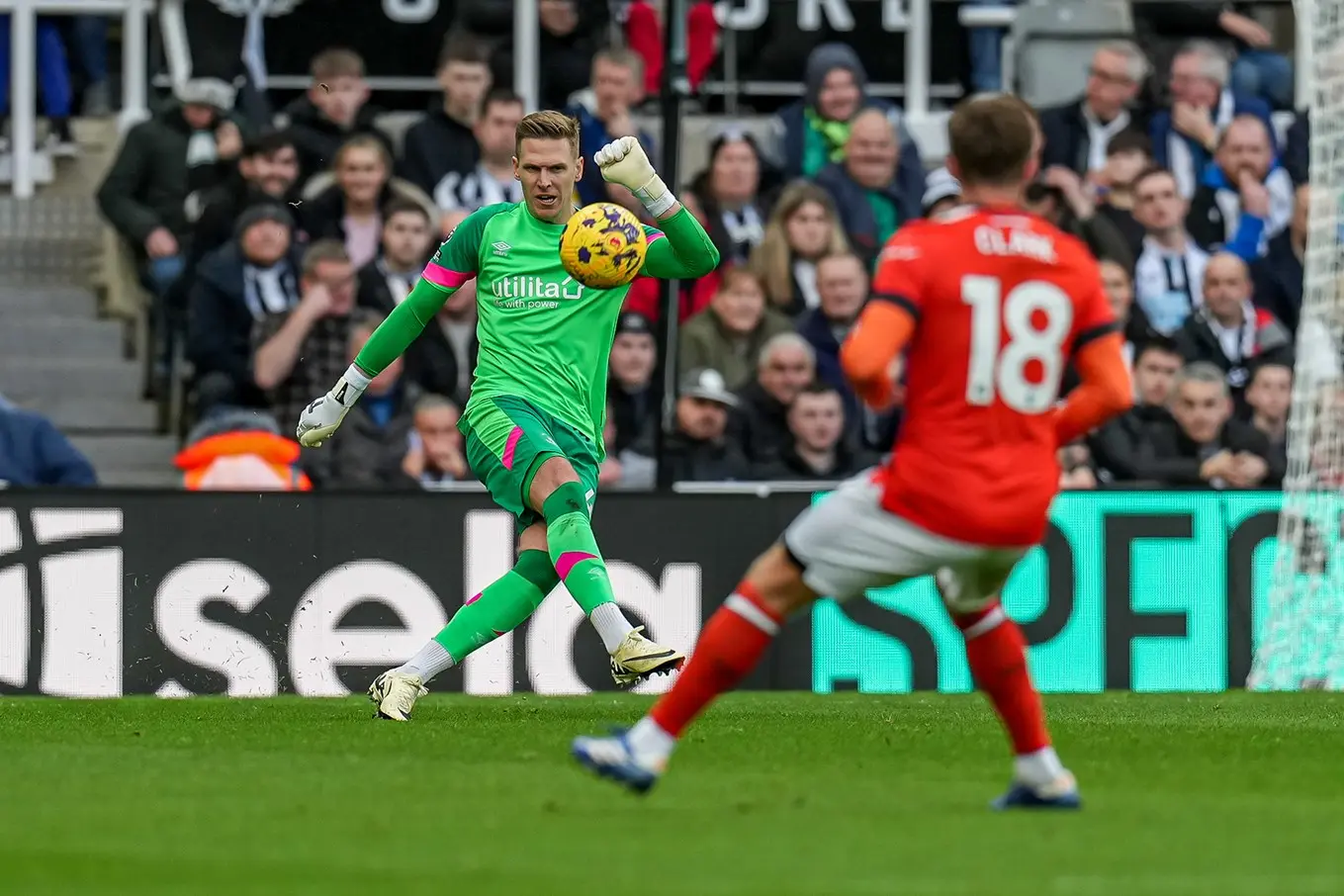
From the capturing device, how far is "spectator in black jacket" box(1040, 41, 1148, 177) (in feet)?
53.3

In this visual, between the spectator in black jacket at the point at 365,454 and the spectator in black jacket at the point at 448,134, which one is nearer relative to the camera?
the spectator in black jacket at the point at 365,454

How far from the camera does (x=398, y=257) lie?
14.8 metres

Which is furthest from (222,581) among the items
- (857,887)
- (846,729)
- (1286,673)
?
(857,887)

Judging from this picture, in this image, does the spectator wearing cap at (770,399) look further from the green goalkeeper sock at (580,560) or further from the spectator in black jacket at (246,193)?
the green goalkeeper sock at (580,560)

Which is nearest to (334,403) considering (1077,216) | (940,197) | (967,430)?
(967,430)

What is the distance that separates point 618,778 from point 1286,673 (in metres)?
7.18

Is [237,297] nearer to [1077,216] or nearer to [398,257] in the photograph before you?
[398,257]

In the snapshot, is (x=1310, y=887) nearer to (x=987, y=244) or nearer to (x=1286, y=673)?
(x=987, y=244)

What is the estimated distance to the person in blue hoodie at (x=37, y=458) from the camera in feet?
43.4

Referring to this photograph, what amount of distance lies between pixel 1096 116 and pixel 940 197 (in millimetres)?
1727

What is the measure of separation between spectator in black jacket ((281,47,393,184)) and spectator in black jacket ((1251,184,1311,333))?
5.47m

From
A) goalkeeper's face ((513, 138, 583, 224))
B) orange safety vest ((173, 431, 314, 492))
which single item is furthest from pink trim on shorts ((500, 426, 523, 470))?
orange safety vest ((173, 431, 314, 492))

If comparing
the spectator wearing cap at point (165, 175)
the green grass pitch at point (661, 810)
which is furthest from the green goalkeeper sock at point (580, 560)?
the spectator wearing cap at point (165, 175)

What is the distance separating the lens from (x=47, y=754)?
8.24 meters
